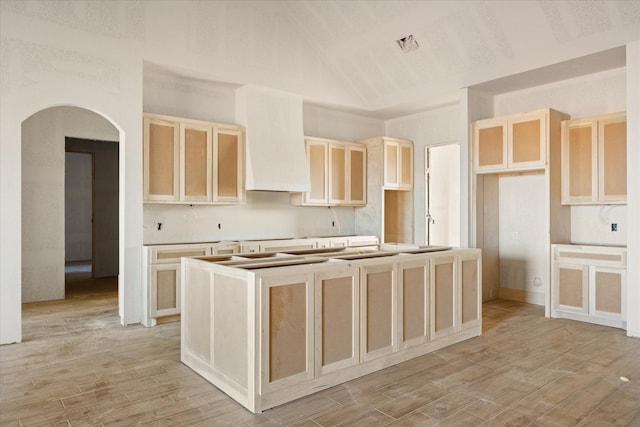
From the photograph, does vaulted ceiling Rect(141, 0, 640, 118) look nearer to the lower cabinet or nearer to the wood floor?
the lower cabinet

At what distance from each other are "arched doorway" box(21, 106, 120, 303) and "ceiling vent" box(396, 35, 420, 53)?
5027mm

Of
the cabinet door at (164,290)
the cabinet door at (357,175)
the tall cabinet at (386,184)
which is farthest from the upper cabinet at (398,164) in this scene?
the cabinet door at (164,290)

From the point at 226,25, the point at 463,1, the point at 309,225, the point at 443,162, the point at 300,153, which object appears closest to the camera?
the point at 463,1

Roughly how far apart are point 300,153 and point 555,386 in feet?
15.1

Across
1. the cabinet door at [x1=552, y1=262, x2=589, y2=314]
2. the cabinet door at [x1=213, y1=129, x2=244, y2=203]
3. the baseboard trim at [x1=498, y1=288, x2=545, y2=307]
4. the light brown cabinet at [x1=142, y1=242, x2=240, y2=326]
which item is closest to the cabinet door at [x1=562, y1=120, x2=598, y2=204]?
the cabinet door at [x1=552, y1=262, x2=589, y2=314]

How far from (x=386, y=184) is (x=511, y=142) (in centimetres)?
229

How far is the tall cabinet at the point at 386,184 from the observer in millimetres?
7523

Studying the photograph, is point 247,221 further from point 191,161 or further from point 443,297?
point 443,297

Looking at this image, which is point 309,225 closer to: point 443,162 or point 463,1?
point 443,162

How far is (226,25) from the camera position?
19.5 feet

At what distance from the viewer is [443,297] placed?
4.15 meters

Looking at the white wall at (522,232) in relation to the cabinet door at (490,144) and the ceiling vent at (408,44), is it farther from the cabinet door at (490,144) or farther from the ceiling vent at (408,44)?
the ceiling vent at (408,44)

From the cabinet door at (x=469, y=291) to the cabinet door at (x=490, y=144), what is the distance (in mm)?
2015

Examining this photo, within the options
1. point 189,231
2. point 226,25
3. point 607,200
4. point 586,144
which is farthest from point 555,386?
point 226,25
